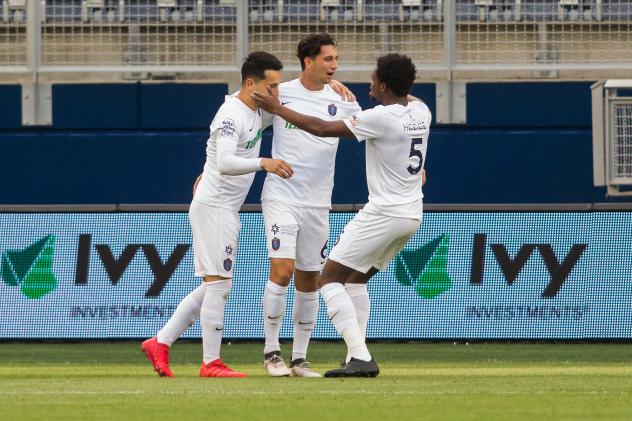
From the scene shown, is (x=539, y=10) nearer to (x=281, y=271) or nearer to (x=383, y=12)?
(x=383, y=12)

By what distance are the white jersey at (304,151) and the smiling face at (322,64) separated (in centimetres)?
11

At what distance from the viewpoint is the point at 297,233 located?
27.5 ft

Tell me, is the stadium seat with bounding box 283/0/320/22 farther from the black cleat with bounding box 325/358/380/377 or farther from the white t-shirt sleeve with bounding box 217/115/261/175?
the black cleat with bounding box 325/358/380/377

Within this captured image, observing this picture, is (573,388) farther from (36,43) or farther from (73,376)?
(36,43)

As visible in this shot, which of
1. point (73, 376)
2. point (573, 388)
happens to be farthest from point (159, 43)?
point (573, 388)

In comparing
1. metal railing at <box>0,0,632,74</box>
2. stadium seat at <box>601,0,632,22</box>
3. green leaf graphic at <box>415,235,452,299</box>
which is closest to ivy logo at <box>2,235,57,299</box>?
metal railing at <box>0,0,632,74</box>

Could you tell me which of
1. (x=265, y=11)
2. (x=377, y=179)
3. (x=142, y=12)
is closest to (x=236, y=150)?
(x=377, y=179)

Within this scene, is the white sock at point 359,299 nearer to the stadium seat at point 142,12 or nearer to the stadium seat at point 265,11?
the stadium seat at point 265,11

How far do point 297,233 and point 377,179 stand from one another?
28.7 inches

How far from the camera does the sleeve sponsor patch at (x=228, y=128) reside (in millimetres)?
8148

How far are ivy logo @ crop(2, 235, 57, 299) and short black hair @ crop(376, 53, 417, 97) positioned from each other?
5667 mm

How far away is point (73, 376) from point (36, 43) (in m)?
7.01

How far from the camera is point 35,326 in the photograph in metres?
12.7

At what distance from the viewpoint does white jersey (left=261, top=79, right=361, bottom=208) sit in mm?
8367
